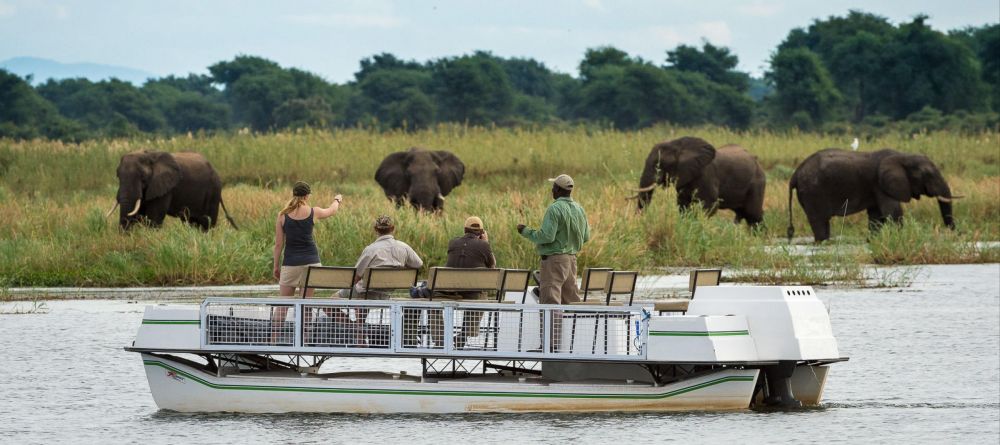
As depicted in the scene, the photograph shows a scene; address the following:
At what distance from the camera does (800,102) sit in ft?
252

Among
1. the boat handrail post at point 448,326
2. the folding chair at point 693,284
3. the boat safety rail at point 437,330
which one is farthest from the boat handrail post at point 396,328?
the folding chair at point 693,284

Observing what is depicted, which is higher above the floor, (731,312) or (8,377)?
Result: (731,312)

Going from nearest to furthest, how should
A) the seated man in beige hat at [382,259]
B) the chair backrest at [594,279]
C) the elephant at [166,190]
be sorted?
the seated man in beige hat at [382,259]
the chair backrest at [594,279]
the elephant at [166,190]

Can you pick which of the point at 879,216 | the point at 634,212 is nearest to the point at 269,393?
the point at 634,212

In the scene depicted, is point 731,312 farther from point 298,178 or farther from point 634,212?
point 298,178

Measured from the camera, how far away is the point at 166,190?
104 feet

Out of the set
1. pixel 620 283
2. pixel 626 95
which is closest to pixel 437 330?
pixel 620 283

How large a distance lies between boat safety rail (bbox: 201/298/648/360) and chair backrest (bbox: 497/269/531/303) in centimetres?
39

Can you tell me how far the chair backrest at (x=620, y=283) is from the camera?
51.1 ft

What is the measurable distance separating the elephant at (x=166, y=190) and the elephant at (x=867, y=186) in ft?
37.0

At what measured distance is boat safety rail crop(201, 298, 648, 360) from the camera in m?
14.8

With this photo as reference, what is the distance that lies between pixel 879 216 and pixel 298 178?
1340cm

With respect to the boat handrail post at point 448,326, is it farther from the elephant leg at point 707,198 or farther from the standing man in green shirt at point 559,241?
the elephant leg at point 707,198

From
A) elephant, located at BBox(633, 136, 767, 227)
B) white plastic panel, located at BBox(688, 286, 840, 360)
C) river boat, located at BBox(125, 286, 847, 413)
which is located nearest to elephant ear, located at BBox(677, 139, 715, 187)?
elephant, located at BBox(633, 136, 767, 227)
